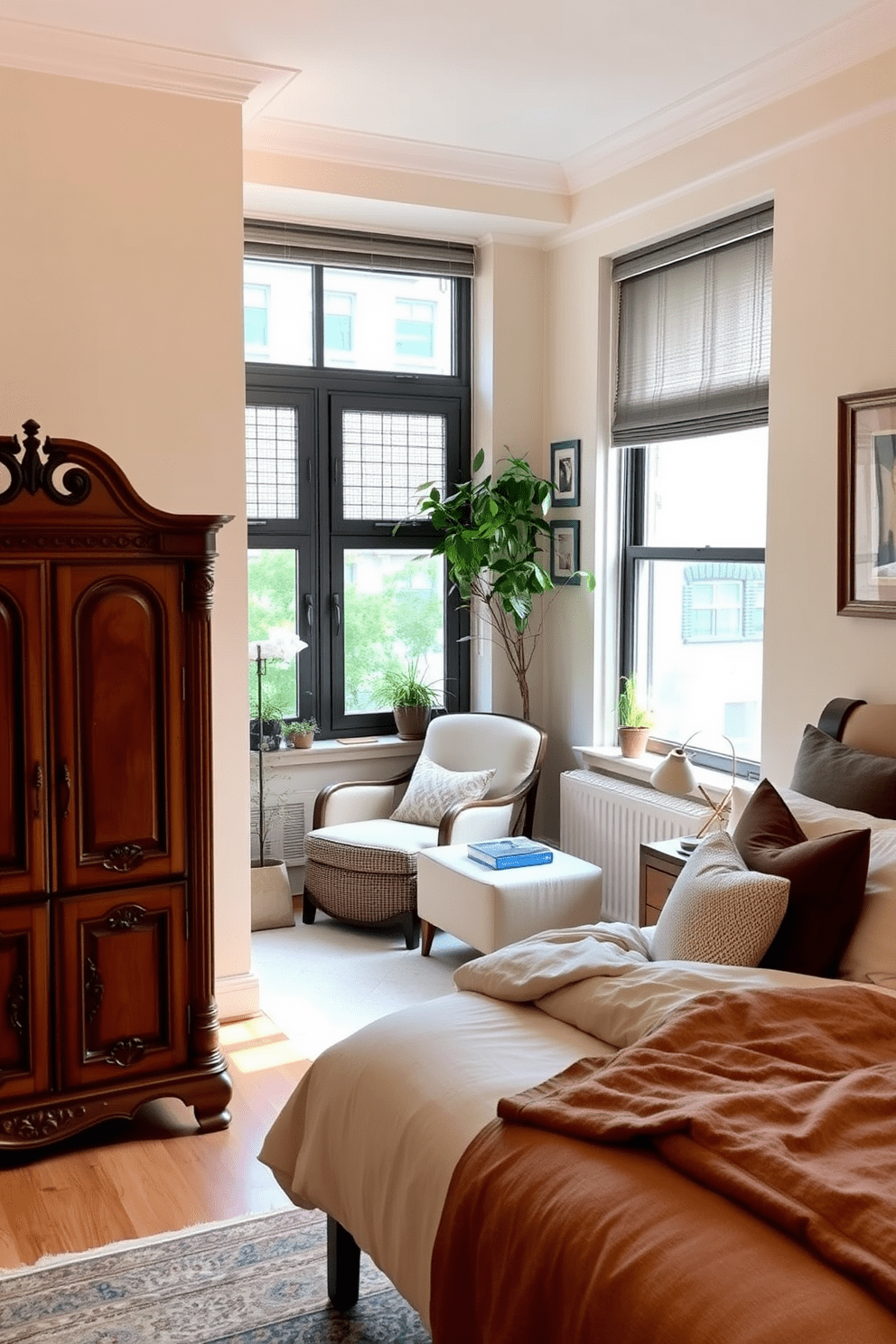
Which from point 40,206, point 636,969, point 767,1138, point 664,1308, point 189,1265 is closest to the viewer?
point 664,1308

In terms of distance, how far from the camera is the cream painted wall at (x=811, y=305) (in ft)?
12.2

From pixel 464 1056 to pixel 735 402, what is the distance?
2.96m

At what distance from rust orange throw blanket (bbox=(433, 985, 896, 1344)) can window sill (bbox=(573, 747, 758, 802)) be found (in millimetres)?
2095

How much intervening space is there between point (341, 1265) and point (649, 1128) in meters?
1.01

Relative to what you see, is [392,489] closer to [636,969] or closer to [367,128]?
[367,128]

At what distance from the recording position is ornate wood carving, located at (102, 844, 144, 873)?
325cm

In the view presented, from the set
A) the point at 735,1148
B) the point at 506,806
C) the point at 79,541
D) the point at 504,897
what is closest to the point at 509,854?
the point at 504,897

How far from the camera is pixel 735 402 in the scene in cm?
448

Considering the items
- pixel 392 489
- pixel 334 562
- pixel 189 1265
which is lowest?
pixel 189 1265

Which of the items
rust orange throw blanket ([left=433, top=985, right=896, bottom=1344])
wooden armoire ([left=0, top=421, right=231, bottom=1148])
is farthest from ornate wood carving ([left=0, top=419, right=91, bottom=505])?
rust orange throw blanket ([left=433, top=985, right=896, bottom=1344])

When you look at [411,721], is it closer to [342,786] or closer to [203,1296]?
[342,786]

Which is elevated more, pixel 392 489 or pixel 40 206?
pixel 40 206

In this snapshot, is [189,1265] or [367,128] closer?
[189,1265]

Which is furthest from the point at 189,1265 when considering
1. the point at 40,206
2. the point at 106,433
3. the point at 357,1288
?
the point at 40,206
